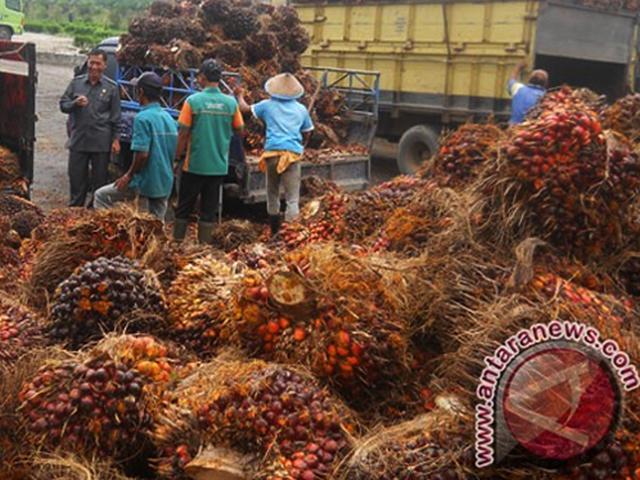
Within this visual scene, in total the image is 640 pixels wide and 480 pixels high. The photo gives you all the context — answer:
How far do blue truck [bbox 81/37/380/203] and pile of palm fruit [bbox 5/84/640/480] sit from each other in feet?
14.4

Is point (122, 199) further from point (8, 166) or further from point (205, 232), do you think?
point (8, 166)

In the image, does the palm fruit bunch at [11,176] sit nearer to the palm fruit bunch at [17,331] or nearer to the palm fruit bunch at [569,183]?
the palm fruit bunch at [17,331]

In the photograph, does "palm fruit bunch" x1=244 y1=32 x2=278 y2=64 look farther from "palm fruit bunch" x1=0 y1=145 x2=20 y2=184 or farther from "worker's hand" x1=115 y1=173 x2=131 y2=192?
"worker's hand" x1=115 y1=173 x2=131 y2=192

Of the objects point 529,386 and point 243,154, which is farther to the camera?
point 243,154

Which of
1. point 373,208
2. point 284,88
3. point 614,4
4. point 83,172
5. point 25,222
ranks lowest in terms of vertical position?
point 25,222

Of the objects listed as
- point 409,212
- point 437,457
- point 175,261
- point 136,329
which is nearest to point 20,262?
point 175,261

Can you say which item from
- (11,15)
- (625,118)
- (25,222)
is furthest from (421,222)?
(11,15)

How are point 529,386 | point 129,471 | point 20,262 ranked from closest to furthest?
point 529,386
point 129,471
point 20,262

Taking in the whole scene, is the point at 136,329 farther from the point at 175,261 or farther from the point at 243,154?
the point at 243,154

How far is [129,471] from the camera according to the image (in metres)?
2.85

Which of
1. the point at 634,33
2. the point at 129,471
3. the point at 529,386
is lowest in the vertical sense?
the point at 129,471

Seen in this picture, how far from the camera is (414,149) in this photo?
12.7 metres

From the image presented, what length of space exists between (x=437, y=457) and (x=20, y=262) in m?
3.77

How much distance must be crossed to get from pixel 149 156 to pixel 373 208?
2.74 m
